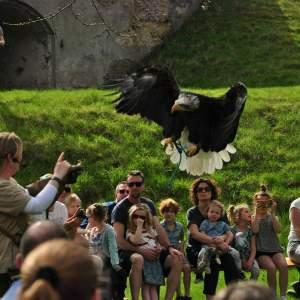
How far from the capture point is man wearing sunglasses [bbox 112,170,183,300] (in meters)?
7.80

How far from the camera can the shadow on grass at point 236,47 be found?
1683cm

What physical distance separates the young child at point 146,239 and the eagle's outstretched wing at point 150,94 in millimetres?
1196

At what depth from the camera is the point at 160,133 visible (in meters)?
13.3

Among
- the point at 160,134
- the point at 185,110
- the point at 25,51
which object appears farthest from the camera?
the point at 25,51

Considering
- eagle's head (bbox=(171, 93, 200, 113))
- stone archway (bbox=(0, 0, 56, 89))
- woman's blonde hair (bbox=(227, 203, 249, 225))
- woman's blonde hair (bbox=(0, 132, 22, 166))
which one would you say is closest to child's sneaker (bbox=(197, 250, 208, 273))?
woman's blonde hair (bbox=(227, 203, 249, 225))

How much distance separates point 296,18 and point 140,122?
7.85 m

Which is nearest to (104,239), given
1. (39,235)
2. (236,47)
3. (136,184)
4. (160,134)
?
(136,184)

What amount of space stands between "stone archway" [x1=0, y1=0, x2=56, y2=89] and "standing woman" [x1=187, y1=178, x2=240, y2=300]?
1035 centimetres

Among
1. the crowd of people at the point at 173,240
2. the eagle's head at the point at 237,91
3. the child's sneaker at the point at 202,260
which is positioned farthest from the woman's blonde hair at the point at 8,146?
the eagle's head at the point at 237,91

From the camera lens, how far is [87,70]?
1853cm

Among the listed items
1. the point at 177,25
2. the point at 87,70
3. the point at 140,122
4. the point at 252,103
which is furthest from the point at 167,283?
the point at 177,25

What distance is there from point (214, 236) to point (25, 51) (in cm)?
1159

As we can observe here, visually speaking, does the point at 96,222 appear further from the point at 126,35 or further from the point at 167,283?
the point at 126,35

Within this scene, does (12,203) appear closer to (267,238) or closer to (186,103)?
(186,103)
